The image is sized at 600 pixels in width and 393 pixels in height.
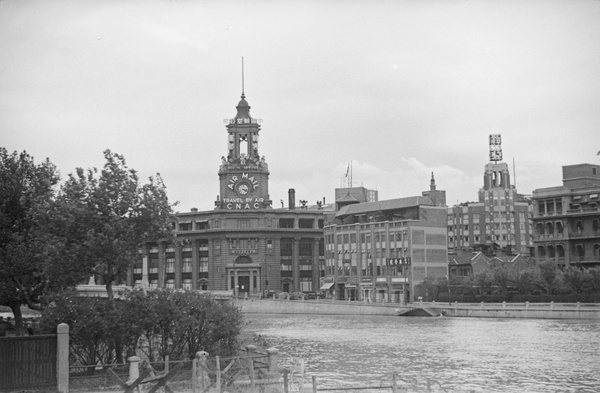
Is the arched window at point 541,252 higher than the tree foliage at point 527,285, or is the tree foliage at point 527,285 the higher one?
the arched window at point 541,252

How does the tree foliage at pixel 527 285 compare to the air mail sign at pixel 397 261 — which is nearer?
the tree foliage at pixel 527 285

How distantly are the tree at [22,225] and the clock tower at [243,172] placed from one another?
438 feet

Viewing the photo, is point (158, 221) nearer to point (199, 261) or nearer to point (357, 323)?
point (357, 323)

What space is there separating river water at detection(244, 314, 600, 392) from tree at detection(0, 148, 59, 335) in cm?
1352

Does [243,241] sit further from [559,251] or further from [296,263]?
[559,251]

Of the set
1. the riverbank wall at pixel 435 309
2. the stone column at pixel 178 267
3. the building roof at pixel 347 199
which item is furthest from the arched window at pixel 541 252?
the stone column at pixel 178 267

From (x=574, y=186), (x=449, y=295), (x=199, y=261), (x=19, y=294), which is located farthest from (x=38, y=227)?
(x=199, y=261)

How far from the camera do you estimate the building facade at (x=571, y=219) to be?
13575 cm

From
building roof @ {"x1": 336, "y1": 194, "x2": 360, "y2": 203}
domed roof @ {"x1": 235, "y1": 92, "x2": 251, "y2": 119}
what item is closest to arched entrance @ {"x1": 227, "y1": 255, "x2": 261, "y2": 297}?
building roof @ {"x1": 336, "y1": 194, "x2": 360, "y2": 203}

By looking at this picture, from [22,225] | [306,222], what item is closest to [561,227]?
[306,222]

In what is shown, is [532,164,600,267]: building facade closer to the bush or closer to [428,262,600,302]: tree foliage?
[428,262,600,302]: tree foliage

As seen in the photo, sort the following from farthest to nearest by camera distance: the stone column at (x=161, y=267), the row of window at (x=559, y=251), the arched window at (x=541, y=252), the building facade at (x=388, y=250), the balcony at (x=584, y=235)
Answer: the stone column at (x=161, y=267), the building facade at (x=388, y=250), the arched window at (x=541, y=252), the row of window at (x=559, y=251), the balcony at (x=584, y=235)

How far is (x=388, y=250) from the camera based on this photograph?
5989 inches

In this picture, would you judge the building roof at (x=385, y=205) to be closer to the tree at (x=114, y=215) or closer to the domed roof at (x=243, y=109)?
the domed roof at (x=243, y=109)
